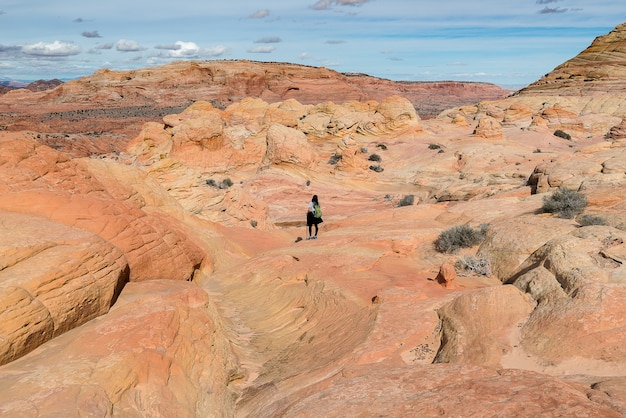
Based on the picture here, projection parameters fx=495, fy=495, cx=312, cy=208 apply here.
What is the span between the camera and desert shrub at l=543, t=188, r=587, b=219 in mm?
12125

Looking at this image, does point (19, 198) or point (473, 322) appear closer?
point (473, 322)

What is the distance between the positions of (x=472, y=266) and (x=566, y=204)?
3.46 meters

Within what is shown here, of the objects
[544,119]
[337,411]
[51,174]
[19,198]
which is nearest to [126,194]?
[51,174]

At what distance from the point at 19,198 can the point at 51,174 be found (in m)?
1.25

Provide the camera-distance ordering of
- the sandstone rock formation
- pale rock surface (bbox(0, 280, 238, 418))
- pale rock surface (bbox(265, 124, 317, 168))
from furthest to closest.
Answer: the sandstone rock formation < pale rock surface (bbox(265, 124, 317, 168)) < pale rock surface (bbox(0, 280, 238, 418))

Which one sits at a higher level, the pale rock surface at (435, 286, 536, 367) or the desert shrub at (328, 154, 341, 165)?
the pale rock surface at (435, 286, 536, 367)

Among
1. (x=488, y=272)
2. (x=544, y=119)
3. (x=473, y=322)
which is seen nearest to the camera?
(x=473, y=322)

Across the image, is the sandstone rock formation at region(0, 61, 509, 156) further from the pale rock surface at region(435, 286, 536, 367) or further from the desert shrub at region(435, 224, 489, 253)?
the pale rock surface at region(435, 286, 536, 367)

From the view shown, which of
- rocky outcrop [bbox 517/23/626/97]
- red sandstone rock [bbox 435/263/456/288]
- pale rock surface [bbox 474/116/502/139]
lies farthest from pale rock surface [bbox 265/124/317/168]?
rocky outcrop [bbox 517/23/626/97]

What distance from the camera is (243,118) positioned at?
4825 cm

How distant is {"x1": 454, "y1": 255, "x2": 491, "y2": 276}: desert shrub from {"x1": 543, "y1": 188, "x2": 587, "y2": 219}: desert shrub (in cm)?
290

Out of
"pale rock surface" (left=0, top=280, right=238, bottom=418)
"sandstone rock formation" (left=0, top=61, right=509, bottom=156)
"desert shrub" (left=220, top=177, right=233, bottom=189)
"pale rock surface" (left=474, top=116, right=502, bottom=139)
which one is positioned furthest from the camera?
"sandstone rock formation" (left=0, top=61, right=509, bottom=156)

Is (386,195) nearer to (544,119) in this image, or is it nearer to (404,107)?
(404,107)

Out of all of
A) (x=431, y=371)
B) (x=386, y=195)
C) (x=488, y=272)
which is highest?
(x=431, y=371)
